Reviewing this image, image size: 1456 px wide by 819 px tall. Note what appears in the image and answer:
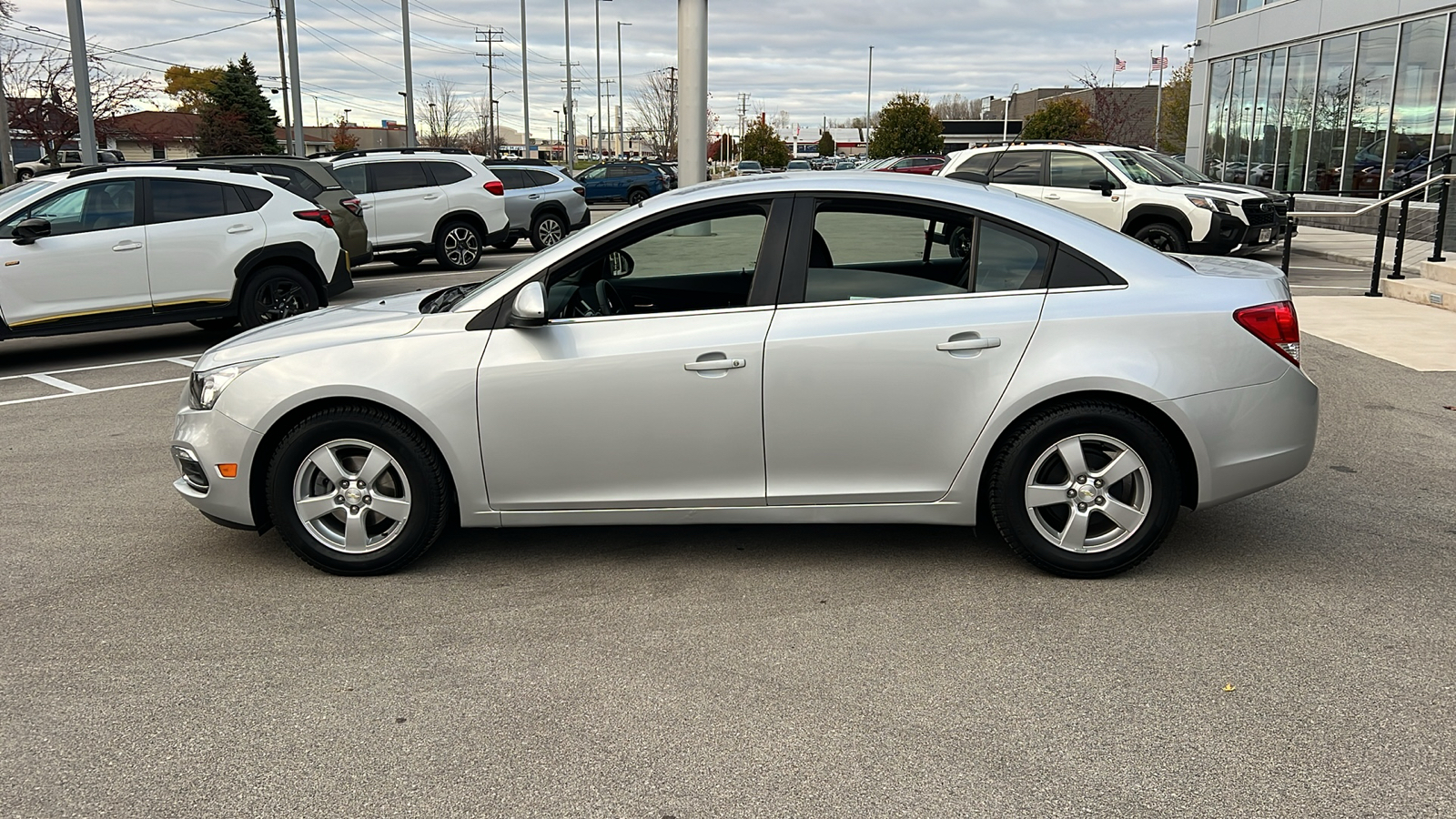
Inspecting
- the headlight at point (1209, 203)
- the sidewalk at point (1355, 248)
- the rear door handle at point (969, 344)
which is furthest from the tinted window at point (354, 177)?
the rear door handle at point (969, 344)

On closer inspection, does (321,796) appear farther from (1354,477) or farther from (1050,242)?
(1354,477)

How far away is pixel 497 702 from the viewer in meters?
3.60

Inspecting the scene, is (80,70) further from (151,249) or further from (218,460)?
(218,460)

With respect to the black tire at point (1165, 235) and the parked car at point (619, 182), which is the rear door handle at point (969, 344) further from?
the parked car at point (619, 182)

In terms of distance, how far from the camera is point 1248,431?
14.7 feet

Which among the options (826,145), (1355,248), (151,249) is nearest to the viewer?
(151,249)

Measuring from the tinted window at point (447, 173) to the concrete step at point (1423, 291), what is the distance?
42.8 ft

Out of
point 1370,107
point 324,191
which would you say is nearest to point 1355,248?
point 1370,107

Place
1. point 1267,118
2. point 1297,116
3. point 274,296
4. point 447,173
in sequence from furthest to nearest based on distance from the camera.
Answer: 1. point 1267,118
2. point 1297,116
3. point 447,173
4. point 274,296

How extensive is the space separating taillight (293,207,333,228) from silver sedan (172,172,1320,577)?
6969 mm

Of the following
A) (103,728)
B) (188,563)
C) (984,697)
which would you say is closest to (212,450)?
(188,563)

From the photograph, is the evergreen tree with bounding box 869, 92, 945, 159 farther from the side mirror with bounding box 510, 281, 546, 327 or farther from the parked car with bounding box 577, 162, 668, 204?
the side mirror with bounding box 510, 281, 546, 327

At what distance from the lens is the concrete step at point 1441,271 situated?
44.0ft

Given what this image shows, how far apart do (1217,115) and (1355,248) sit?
13816 mm
